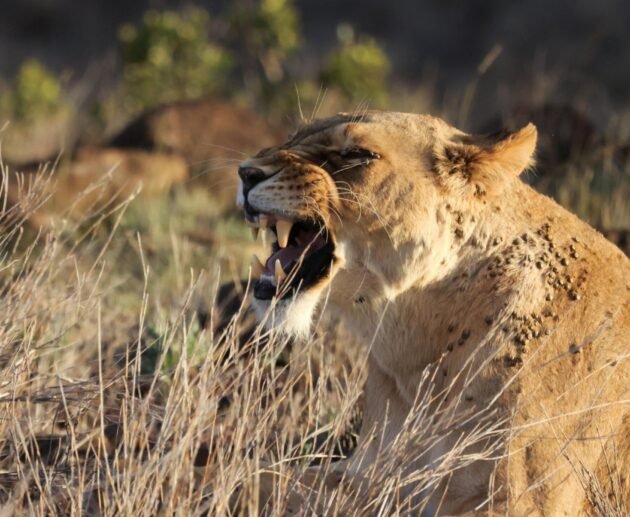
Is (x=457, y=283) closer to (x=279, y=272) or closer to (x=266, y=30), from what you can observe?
(x=279, y=272)

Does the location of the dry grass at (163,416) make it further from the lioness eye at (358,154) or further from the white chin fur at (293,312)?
the lioness eye at (358,154)

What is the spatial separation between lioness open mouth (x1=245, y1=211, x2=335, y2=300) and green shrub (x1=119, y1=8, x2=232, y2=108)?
8.56m

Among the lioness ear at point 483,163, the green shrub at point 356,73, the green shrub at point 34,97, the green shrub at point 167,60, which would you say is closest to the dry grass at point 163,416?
the lioness ear at point 483,163

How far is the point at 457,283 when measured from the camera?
12.8ft

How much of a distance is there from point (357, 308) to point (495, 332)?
455 mm

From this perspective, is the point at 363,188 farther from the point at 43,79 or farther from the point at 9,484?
the point at 43,79

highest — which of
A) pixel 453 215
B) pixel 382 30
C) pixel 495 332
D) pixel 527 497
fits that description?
pixel 453 215

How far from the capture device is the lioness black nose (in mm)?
3869

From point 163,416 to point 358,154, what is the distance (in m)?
1.01

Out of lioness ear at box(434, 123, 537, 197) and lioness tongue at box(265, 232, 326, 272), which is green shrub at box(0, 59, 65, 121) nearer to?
lioness tongue at box(265, 232, 326, 272)

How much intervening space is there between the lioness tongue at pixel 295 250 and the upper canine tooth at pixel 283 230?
5cm

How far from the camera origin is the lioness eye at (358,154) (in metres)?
3.88

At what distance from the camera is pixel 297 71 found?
1702cm

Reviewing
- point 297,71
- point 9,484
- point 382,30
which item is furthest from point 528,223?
point 382,30
